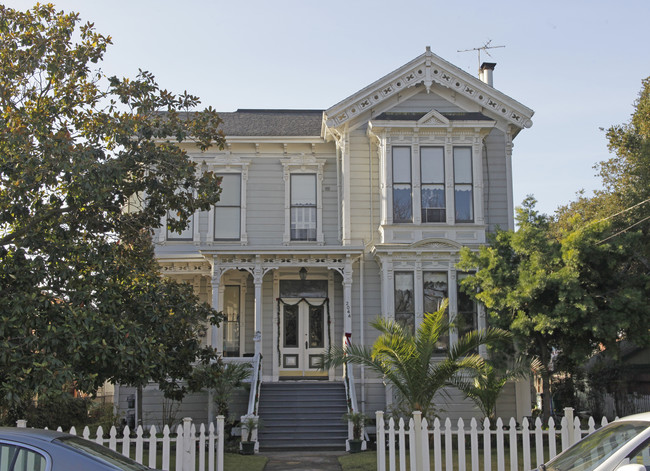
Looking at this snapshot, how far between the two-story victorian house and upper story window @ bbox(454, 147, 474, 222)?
4 cm

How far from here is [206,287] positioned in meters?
22.6

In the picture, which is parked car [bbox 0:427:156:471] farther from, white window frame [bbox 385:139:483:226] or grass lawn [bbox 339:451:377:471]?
white window frame [bbox 385:139:483:226]

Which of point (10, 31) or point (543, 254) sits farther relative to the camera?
point (543, 254)

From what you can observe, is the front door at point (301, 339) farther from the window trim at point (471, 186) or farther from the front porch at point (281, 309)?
the window trim at point (471, 186)

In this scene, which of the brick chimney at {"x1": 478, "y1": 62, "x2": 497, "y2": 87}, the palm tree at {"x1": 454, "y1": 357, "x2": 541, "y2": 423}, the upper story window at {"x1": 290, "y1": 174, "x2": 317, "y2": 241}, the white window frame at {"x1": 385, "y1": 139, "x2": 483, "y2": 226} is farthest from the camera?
the brick chimney at {"x1": 478, "y1": 62, "x2": 497, "y2": 87}

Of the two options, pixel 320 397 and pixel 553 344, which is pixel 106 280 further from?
pixel 553 344

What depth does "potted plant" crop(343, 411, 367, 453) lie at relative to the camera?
1689 centimetres

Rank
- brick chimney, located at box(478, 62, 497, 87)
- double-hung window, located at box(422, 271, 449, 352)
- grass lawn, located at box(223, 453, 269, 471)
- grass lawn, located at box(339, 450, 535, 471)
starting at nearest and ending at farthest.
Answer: grass lawn, located at box(339, 450, 535, 471) → grass lawn, located at box(223, 453, 269, 471) → double-hung window, located at box(422, 271, 449, 352) → brick chimney, located at box(478, 62, 497, 87)

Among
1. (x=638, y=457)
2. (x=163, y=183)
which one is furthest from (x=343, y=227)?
(x=638, y=457)

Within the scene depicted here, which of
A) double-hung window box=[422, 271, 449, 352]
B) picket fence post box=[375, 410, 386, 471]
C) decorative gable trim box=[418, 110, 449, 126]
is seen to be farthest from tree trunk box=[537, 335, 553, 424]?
picket fence post box=[375, 410, 386, 471]

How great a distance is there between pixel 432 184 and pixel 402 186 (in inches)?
34.4

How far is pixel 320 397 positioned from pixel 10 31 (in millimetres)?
11918

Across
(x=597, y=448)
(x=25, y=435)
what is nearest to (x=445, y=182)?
(x=597, y=448)

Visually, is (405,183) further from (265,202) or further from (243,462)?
(243,462)
